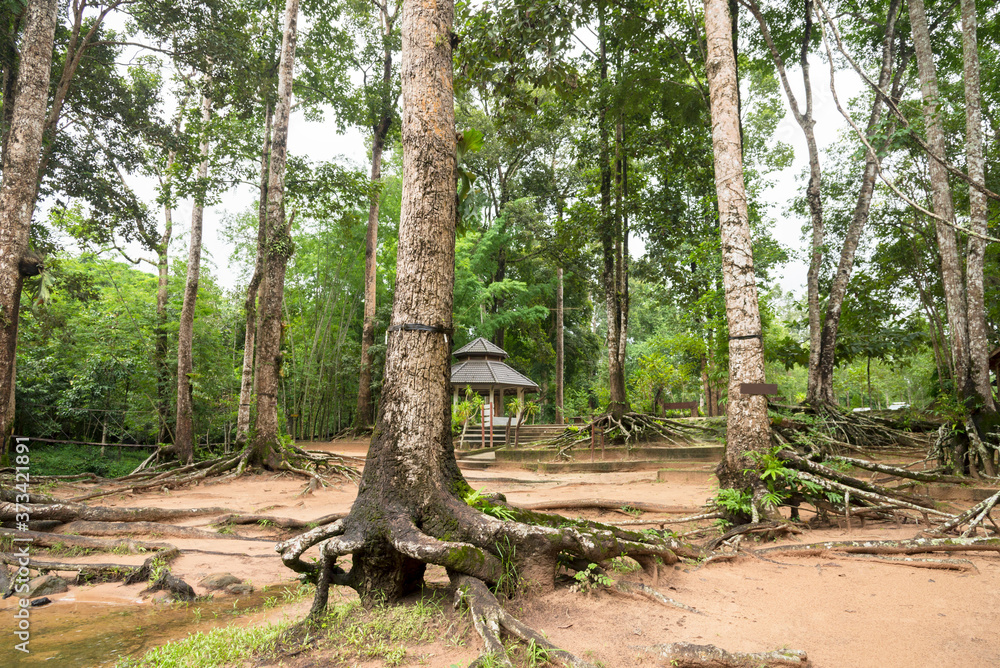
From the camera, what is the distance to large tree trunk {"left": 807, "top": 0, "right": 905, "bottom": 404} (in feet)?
33.2

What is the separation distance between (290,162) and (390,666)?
1326 cm

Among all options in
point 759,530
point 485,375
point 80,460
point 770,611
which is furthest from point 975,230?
point 80,460

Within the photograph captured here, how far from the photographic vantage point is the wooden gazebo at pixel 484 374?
20219 millimetres

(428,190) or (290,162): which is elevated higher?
(290,162)

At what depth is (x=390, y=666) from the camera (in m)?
→ 2.57

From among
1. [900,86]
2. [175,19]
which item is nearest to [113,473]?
[175,19]

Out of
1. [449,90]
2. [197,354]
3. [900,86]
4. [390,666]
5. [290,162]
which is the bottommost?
[390,666]

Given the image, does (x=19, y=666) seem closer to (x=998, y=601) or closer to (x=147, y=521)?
(x=147, y=521)

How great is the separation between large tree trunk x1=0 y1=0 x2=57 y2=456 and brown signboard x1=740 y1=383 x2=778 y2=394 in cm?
839

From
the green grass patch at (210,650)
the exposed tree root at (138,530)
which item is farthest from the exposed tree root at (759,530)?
the exposed tree root at (138,530)

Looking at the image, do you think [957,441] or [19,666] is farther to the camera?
[957,441]

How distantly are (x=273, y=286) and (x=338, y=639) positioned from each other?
29.4ft

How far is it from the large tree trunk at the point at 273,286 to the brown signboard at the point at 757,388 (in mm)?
8464

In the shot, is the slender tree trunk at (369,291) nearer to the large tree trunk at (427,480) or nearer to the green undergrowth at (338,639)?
the large tree trunk at (427,480)
